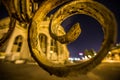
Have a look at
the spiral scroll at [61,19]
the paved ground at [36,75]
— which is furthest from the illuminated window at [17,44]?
the spiral scroll at [61,19]

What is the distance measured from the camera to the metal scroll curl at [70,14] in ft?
2.35

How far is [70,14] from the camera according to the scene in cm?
86

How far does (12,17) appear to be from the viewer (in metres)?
1.00

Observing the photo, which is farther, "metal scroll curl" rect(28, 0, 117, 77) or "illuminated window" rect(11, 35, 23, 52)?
"illuminated window" rect(11, 35, 23, 52)

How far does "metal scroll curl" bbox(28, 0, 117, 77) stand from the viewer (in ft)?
2.35

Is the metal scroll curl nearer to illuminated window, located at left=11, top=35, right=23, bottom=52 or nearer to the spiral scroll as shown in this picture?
the spiral scroll

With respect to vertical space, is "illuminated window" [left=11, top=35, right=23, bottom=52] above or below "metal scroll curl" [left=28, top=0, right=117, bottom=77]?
above

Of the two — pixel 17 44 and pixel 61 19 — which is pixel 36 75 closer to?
pixel 61 19

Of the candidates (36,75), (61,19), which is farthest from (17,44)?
(61,19)

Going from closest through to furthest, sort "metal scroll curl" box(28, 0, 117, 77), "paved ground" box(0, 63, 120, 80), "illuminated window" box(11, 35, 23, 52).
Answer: "metal scroll curl" box(28, 0, 117, 77)
"paved ground" box(0, 63, 120, 80)
"illuminated window" box(11, 35, 23, 52)

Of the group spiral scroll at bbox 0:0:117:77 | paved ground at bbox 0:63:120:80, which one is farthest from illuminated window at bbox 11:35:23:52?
spiral scroll at bbox 0:0:117:77

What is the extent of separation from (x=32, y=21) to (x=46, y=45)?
1475cm

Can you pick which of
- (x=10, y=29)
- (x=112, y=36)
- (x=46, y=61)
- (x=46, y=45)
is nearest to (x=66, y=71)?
(x=46, y=61)

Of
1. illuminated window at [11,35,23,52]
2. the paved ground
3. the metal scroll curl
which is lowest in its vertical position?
the paved ground
